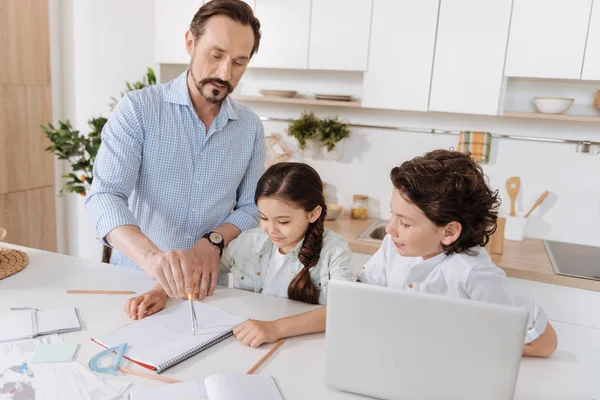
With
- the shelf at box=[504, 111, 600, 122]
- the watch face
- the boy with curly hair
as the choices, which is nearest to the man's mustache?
the watch face

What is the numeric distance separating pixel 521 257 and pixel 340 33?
4.65ft

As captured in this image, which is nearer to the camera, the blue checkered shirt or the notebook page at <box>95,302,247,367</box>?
the notebook page at <box>95,302,247,367</box>

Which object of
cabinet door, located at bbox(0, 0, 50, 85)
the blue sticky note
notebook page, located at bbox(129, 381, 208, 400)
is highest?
cabinet door, located at bbox(0, 0, 50, 85)

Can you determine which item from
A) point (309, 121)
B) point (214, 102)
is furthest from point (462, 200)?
point (309, 121)

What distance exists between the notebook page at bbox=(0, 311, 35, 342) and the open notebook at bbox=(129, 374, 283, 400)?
1.18ft

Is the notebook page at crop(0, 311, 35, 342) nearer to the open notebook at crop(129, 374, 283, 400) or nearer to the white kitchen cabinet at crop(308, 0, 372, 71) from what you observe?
the open notebook at crop(129, 374, 283, 400)

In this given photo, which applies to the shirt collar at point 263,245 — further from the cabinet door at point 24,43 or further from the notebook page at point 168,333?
the cabinet door at point 24,43

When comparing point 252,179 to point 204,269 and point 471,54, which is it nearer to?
point 204,269

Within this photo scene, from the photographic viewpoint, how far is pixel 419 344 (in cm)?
87

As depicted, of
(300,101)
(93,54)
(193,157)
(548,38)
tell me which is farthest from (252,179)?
(93,54)

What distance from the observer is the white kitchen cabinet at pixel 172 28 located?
288 centimetres

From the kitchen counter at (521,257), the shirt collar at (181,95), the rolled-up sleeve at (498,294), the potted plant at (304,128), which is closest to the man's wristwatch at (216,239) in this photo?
the shirt collar at (181,95)

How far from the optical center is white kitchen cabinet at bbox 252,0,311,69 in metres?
2.67

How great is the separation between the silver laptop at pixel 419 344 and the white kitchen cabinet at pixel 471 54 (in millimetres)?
1811
